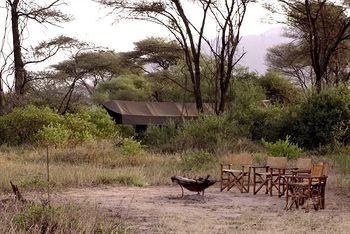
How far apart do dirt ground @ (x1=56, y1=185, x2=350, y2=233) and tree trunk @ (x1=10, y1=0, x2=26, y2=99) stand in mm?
17009

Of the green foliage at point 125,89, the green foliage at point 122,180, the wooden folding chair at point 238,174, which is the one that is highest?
the green foliage at point 125,89

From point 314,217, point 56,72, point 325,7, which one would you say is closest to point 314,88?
point 325,7

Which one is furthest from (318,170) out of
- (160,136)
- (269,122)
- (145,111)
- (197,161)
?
(145,111)

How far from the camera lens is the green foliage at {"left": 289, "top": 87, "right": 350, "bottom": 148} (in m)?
22.5

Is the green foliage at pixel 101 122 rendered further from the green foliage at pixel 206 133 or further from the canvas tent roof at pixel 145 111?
the canvas tent roof at pixel 145 111

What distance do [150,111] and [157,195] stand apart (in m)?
23.2

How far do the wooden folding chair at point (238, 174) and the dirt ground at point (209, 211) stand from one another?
19cm

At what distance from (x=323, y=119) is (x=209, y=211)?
43.4 ft

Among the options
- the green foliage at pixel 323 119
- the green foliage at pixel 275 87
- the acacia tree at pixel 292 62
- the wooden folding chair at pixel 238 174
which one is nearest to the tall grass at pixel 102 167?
the wooden folding chair at pixel 238 174

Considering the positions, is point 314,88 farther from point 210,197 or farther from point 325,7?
point 210,197

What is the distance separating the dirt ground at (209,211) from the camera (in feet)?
28.2

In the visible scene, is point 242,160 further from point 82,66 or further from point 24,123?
point 82,66

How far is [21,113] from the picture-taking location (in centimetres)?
2527

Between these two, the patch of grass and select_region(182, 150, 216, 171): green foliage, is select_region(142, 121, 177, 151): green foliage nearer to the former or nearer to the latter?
select_region(182, 150, 216, 171): green foliage
